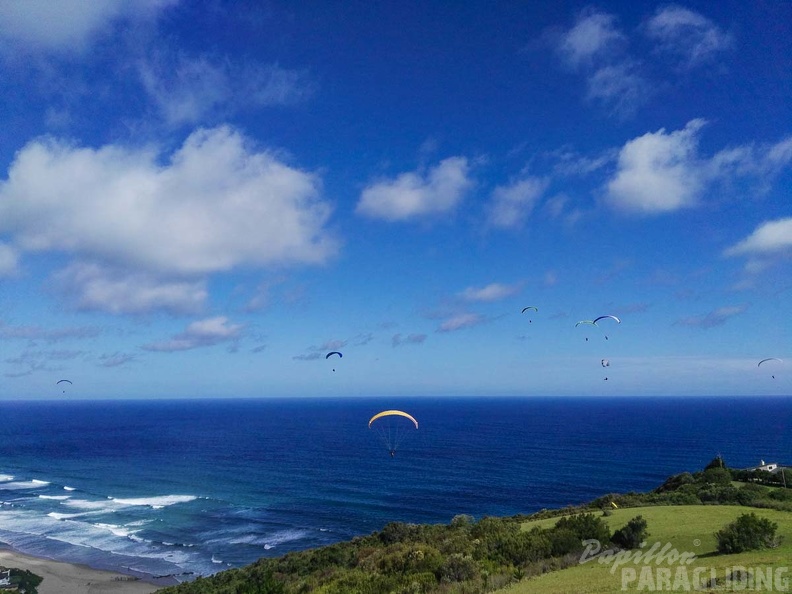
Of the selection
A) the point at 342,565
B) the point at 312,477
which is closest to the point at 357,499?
the point at 312,477

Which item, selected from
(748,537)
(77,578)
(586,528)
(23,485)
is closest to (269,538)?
(77,578)

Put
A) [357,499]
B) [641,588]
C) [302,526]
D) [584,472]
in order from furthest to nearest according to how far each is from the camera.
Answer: [584,472]
[357,499]
[302,526]
[641,588]

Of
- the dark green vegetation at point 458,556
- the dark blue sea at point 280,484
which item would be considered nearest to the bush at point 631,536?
the dark green vegetation at point 458,556

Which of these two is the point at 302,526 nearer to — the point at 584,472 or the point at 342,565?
the point at 342,565

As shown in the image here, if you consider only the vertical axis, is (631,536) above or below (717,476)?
above

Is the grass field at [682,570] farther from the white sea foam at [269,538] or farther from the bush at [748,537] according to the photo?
the white sea foam at [269,538]

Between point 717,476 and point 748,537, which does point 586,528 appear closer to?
point 748,537

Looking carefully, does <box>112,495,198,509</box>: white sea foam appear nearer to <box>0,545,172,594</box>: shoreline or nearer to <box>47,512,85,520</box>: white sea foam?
<box>47,512,85,520</box>: white sea foam
